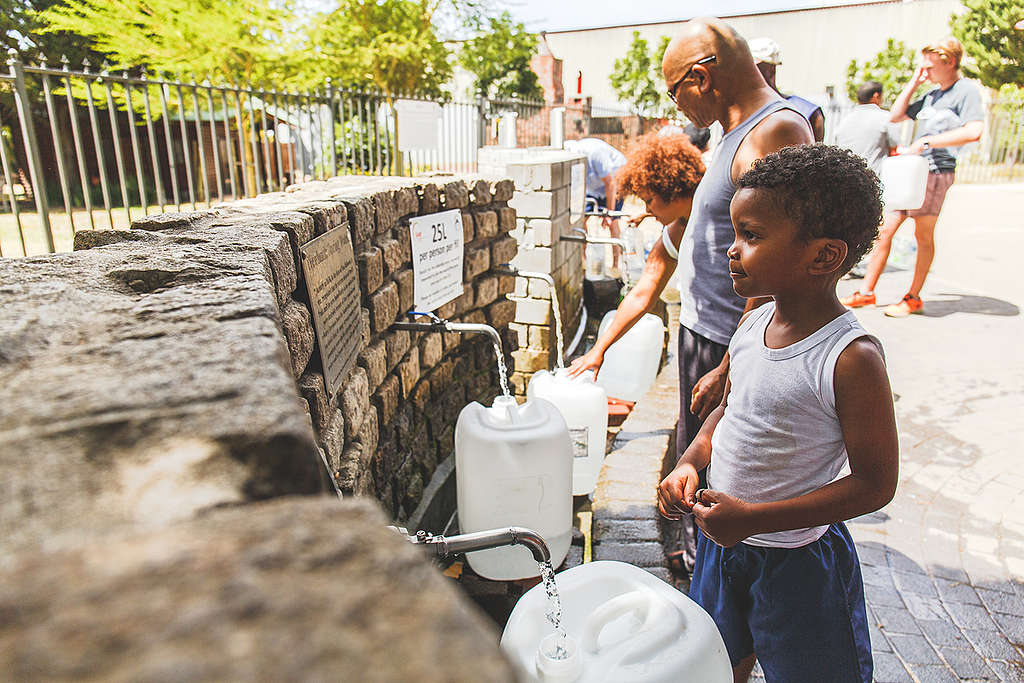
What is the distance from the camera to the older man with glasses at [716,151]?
7.02 ft

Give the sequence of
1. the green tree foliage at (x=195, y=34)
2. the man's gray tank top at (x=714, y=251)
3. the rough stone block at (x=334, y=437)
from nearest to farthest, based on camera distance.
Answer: the rough stone block at (x=334, y=437) < the man's gray tank top at (x=714, y=251) < the green tree foliage at (x=195, y=34)

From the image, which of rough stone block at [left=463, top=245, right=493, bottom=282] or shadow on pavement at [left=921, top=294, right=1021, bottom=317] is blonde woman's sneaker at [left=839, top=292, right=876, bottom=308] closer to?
shadow on pavement at [left=921, top=294, right=1021, bottom=317]

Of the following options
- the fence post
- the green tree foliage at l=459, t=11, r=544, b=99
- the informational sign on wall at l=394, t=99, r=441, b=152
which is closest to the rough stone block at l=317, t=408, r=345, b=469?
the fence post

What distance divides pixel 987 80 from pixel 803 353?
115 feet

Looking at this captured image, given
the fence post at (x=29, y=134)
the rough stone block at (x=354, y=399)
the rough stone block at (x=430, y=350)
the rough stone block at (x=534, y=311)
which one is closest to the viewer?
the rough stone block at (x=354, y=399)

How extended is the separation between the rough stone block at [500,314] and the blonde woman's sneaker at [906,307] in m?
3.87

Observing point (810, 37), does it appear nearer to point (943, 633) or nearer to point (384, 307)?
point (943, 633)

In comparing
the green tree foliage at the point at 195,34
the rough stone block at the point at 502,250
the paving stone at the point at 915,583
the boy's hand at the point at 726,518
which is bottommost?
the paving stone at the point at 915,583

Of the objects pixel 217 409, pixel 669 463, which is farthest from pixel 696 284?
pixel 217 409

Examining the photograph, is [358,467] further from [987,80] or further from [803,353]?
[987,80]

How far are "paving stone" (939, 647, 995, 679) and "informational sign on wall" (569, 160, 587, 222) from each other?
3895 mm

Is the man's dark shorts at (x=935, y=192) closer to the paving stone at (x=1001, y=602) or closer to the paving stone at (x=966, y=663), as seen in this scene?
the paving stone at (x=1001, y=602)

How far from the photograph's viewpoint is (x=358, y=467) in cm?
195

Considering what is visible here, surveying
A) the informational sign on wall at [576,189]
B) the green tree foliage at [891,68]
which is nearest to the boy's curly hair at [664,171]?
the informational sign on wall at [576,189]
